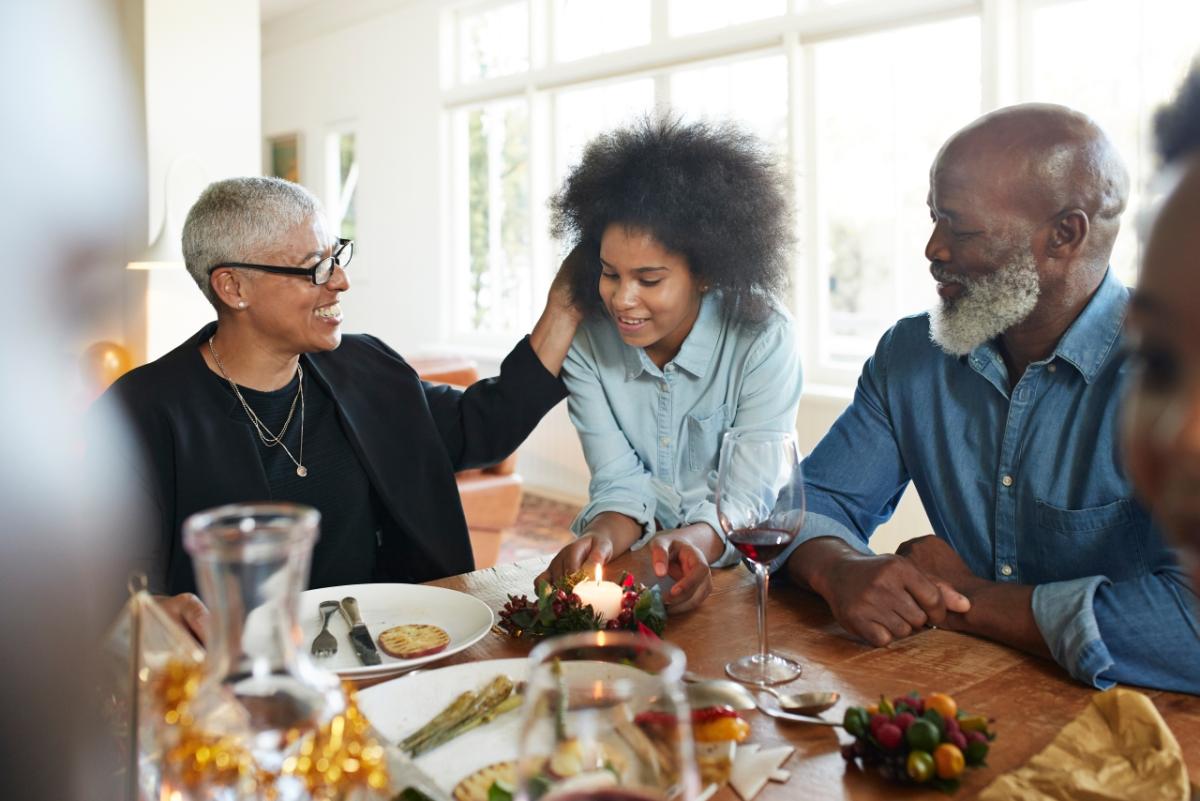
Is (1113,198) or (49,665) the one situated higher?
(1113,198)

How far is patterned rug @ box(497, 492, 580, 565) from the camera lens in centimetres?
545

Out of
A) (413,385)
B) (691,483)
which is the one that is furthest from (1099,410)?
(413,385)

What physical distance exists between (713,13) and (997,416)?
4.75 metres

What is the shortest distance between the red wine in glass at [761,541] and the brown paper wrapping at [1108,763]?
39 cm

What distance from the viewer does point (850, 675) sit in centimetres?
124

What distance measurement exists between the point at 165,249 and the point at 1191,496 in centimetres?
472

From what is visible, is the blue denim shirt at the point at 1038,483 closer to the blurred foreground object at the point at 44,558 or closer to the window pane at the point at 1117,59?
the blurred foreground object at the point at 44,558

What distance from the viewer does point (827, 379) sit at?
5.35 metres

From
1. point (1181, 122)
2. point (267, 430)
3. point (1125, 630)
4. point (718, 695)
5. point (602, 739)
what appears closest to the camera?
point (602, 739)

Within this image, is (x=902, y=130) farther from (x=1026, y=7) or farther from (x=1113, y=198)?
(x=1113, y=198)

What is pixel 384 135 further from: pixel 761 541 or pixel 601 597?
pixel 761 541

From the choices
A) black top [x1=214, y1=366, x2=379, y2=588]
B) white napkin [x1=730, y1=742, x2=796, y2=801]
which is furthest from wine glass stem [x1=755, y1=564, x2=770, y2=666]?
black top [x1=214, y1=366, x2=379, y2=588]

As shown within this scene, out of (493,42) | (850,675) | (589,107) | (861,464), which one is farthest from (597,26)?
(850,675)

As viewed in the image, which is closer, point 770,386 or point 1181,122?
point 1181,122
